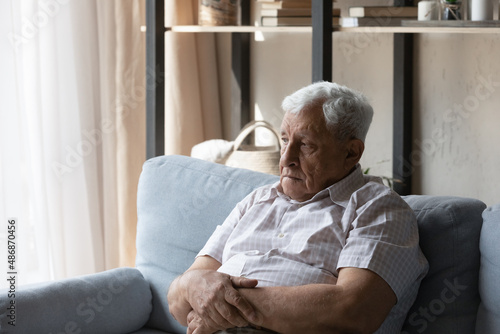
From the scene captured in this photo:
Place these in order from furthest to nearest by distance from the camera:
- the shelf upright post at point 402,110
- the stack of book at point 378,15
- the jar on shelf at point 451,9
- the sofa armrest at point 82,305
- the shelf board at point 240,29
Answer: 1. the shelf upright post at point 402,110
2. the shelf board at point 240,29
3. the stack of book at point 378,15
4. the jar on shelf at point 451,9
5. the sofa armrest at point 82,305

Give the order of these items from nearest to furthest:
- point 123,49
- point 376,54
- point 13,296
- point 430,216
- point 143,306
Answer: point 430,216, point 13,296, point 143,306, point 376,54, point 123,49

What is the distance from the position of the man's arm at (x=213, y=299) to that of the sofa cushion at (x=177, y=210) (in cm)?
32

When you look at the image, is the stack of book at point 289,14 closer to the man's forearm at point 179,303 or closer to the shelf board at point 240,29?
the shelf board at point 240,29

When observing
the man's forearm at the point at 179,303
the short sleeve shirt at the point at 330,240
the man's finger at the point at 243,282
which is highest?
the short sleeve shirt at the point at 330,240

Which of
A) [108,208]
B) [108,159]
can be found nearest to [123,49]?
[108,159]

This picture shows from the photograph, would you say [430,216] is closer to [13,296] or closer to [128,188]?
[13,296]

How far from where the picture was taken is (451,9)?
2.17 meters

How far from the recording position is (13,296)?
189 cm

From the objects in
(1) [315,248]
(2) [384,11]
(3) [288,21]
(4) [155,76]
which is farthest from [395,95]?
(1) [315,248]

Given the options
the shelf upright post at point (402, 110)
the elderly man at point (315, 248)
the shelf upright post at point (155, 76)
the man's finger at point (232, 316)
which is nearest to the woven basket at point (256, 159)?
the shelf upright post at point (155, 76)

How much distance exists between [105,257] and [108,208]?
215mm

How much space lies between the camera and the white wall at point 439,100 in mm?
2375

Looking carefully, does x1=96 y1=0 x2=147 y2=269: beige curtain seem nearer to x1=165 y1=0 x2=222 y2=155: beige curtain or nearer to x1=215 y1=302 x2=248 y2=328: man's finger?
x1=165 y1=0 x2=222 y2=155: beige curtain

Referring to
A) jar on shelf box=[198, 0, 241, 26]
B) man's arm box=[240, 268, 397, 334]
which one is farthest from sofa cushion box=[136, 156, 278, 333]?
jar on shelf box=[198, 0, 241, 26]
